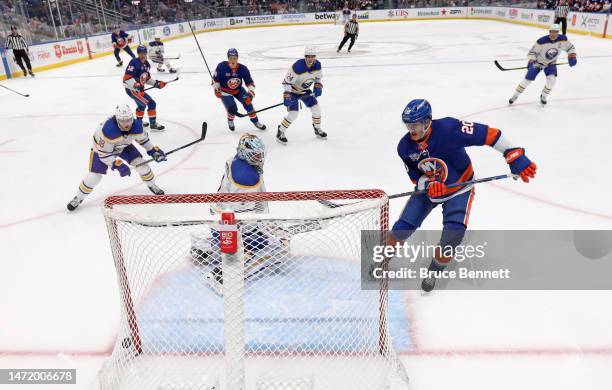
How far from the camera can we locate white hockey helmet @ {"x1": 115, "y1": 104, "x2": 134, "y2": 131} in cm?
361

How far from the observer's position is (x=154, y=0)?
74.2 ft

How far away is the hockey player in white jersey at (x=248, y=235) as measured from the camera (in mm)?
2199

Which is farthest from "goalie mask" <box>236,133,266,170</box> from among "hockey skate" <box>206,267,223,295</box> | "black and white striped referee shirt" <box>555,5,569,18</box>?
"black and white striped referee shirt" <box>555,5,569,18</box>

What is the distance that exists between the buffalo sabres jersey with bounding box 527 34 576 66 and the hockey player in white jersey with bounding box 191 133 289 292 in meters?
5.55

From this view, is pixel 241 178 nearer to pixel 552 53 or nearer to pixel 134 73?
pixel 134 73

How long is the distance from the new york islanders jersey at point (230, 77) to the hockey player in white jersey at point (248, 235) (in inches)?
139

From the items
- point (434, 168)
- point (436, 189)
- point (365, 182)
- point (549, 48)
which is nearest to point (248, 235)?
point (436, 189)

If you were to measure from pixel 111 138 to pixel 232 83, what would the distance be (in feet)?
8.81

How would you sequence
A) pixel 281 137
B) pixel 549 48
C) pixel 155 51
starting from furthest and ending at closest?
pixel 155 51 → pixel 549 48 → pixel 281 137

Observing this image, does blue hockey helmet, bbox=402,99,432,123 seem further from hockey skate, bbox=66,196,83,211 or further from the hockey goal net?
hockey skate, bbox=66,196,83,211

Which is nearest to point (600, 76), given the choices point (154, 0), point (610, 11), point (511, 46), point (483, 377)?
point (511, 46)

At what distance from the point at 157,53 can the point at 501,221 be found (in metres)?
9.39

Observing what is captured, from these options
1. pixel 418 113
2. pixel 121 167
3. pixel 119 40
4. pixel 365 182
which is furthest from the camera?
pixel 119 40

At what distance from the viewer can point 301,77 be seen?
552cm
